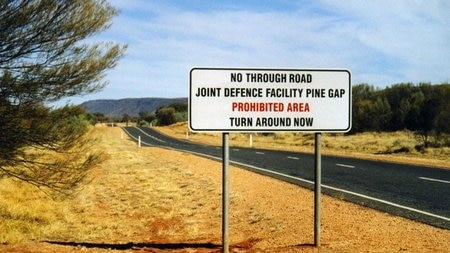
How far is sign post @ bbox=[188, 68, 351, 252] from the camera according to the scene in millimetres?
6180

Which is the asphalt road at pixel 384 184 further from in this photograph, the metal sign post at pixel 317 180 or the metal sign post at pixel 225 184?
the metal sign post at pixel 225 184

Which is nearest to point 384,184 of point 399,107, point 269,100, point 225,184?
point 269,100

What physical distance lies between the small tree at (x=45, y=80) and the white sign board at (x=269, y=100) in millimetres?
4184

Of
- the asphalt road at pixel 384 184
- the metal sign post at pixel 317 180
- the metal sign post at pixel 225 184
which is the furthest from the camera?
the asphalt road at pixel 384 184

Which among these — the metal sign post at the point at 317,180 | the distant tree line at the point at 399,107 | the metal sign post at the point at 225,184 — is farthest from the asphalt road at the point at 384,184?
the distant tree line at the point at 399,107

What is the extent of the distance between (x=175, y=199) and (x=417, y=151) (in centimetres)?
2197

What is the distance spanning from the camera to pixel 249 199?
11680 millimetres

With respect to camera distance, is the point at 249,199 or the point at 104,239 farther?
the point at 249,199

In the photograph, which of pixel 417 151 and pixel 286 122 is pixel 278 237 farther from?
pixel 417 151

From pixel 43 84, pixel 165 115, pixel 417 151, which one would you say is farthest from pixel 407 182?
pixel 165 115

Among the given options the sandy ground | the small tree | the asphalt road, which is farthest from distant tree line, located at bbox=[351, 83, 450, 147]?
the small tree

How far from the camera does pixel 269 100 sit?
21.1ft

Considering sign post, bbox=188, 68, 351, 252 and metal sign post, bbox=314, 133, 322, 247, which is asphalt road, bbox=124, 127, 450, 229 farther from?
sign post, bbox=188, 68, 351, 252

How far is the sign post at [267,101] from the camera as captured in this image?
6.18 meters
